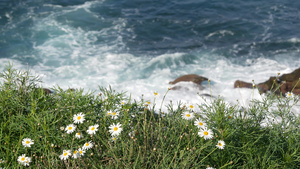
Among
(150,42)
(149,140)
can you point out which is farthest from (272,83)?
(149,140)

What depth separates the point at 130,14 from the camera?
1775 cm

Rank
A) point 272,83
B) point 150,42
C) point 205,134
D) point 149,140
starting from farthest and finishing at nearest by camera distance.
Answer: point 150,42, point 272,83, point 149,140, point 205,134

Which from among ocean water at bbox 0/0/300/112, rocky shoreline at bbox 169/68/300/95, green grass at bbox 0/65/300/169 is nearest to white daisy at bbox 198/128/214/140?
green grass at bbox 0/65/300/169

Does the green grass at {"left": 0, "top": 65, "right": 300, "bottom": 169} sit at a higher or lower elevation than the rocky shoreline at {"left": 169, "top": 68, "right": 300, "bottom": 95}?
higher

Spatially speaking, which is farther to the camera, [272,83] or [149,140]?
[272,83]

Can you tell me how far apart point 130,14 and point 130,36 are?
3053 millimetres

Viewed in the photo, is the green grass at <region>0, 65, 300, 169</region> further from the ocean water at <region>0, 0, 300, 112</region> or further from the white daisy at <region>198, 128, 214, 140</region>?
the ocean water at <region>0, 0, 300, 112</region>

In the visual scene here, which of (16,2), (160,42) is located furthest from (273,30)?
(16,2)

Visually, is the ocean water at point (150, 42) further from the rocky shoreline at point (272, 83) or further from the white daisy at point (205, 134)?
the white daisy at point (205, 134)

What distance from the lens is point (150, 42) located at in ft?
48.6

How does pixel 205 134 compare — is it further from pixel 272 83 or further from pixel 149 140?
pixel 272 83

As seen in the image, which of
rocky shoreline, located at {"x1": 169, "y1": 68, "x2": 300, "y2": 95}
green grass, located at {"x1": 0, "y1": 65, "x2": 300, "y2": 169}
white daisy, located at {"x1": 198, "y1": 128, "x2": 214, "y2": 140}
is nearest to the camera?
white daisy, located at {"x1": 198, "y1": 128, "x2": 214, "y2": 140}

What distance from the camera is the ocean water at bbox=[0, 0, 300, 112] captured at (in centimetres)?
1184

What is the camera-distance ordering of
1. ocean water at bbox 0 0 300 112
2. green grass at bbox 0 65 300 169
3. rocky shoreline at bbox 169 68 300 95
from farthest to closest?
ocean water at bbox 0 0 300 112 < rocky shoreline at bbox 169 68 300 95 < green grass at bbox 0 65 300 169
